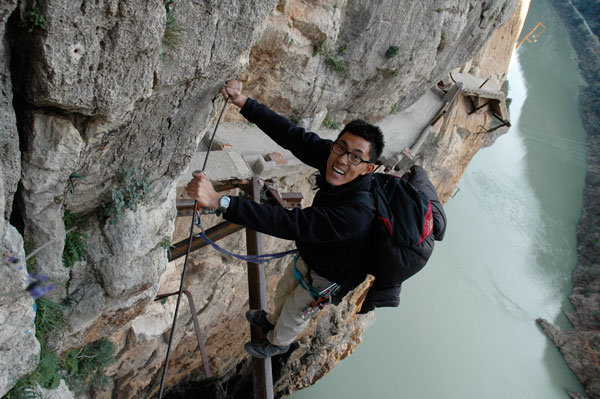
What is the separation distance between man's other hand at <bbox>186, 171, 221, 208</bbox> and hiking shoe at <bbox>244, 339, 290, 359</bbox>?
6.10ft

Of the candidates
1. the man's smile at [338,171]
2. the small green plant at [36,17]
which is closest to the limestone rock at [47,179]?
the small green plant at [36,17]

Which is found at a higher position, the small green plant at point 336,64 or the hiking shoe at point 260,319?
the small green plant at point 336,64

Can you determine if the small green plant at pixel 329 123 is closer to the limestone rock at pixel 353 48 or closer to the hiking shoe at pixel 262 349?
the limestone rock at pixel 353 48

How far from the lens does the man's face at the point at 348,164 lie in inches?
101

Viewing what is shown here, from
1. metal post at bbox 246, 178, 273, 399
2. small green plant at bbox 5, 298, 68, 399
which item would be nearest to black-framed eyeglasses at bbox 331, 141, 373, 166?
metal post at bbox 246, 178, 273, 399

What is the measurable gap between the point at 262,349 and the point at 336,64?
5.55m

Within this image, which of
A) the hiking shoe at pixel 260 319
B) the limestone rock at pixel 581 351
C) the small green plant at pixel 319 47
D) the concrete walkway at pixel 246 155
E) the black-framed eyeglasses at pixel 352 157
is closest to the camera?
the black-framed eyeglasses at pixel 352 157

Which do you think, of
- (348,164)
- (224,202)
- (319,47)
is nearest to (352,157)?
(348,164)

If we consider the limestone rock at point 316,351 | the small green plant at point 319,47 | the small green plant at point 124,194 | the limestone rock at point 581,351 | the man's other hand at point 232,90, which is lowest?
the limestone rock at point 581,351

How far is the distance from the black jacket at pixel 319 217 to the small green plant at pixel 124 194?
36.9 inches

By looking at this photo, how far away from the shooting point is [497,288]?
17.7 meters

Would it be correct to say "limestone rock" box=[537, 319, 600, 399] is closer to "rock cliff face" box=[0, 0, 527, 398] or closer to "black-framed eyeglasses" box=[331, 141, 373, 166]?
"rock cliff face" box=[0, 0, 527, 398]

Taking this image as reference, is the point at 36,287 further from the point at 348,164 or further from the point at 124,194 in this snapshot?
the point at 348,164

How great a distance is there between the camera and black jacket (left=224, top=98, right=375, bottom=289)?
2.34 m
